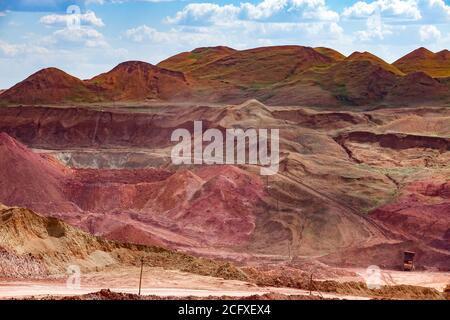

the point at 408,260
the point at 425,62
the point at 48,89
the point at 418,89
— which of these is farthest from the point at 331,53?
the point at 408,260

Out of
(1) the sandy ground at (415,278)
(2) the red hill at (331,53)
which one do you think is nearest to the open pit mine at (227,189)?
(1) the sandy ground at (415,278)

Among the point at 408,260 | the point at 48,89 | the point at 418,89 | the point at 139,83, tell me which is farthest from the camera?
the point at 139,83

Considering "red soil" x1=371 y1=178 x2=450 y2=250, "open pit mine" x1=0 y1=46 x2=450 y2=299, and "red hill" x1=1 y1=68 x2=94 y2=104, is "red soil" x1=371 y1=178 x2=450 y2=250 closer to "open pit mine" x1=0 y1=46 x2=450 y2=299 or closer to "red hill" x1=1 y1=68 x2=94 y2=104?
"open pit mine" x1=0 y1=46 x2=450 y2=299

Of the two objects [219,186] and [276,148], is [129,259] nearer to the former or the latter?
[219,186]

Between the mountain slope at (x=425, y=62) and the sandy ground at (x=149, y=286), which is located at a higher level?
the mountain slope at (x=425, y=62)

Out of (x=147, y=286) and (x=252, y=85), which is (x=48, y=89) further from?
(x=147, y=286)

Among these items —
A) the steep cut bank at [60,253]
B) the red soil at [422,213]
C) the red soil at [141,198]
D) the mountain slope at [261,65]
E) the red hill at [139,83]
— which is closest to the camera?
the steep cut bank at [60,253]

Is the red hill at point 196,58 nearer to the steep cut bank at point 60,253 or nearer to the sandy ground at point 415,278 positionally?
the sandy ground at point 415,278

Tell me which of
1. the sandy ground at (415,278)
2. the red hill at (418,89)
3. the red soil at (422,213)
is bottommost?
the sandy ground at (415,278)

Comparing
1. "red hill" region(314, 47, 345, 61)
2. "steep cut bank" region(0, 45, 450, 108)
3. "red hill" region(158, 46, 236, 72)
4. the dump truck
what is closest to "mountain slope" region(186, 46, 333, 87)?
"steep cut bank" region(0, 45, 450, 108)
